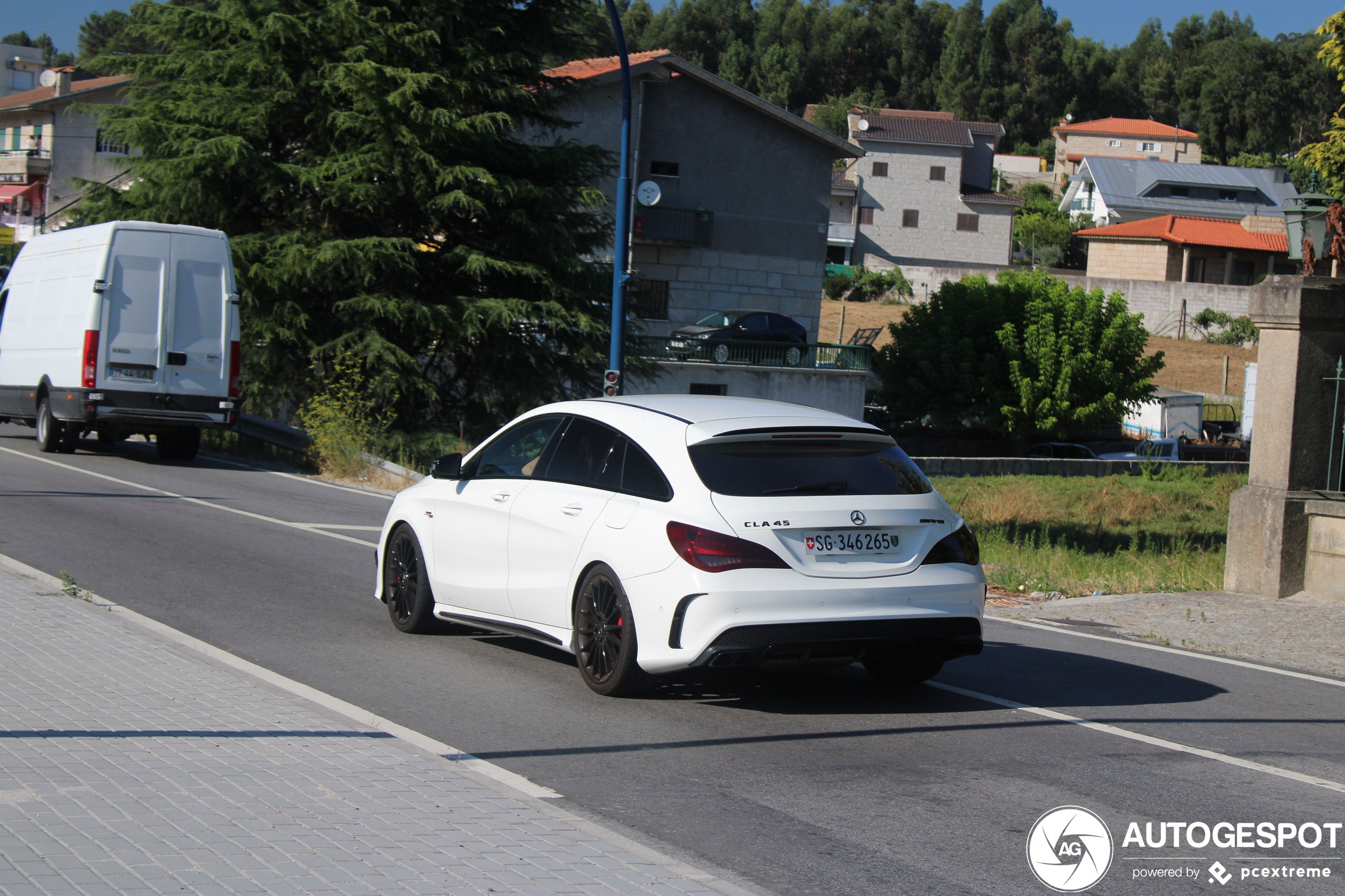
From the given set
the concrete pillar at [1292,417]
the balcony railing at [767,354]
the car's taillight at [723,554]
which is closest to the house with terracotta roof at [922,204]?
the balcony railing at [767,354]

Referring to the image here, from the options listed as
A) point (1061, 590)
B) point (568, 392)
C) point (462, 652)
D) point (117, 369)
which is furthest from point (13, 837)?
point (568, 392)

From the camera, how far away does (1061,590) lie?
41.2ft

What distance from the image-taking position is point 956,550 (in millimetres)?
7051

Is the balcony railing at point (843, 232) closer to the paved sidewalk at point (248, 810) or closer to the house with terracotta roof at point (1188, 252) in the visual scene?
the house with terracotta roof at point (1188, 252)

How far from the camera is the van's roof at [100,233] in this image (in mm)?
18812

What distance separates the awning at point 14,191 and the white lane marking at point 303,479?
49.3 m

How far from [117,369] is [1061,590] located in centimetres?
1339

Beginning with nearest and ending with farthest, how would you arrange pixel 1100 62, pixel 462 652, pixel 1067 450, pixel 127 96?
pixel 462 652, pixel 127 96, pixel 1067 450, pixel 1100 62

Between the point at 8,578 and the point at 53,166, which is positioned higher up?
the point at 53,166

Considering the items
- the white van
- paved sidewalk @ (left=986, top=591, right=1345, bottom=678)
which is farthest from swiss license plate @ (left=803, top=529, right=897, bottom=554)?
the white van

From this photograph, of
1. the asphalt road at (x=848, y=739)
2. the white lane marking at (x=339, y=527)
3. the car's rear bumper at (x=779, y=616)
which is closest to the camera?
the asphalt road at (x=848, y=739)

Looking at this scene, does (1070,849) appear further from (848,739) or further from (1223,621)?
(1223,621)

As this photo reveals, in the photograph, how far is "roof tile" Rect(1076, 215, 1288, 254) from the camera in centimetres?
7462

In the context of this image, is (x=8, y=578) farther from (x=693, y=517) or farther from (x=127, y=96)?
(x=127, y=96)
